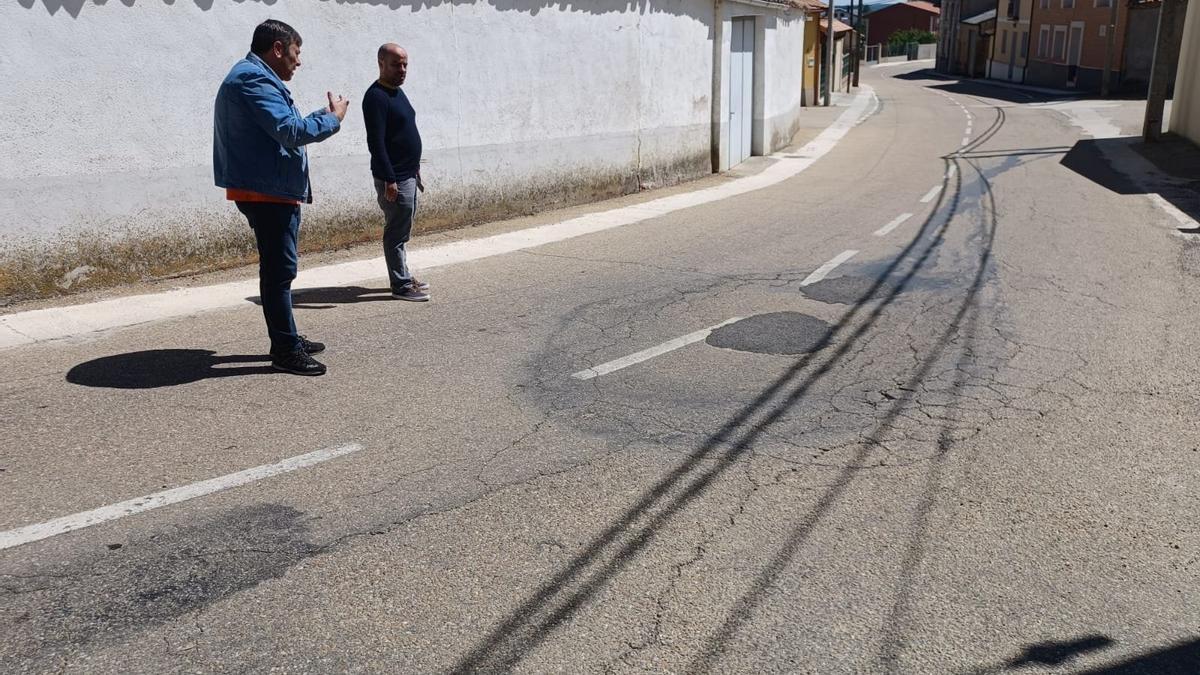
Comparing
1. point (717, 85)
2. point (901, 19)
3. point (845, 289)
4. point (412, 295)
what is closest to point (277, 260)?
point (412, 295)

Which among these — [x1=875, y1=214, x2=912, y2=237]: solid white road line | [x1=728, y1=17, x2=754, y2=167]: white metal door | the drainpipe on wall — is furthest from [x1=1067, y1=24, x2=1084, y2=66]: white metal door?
[x1=875, y1=214, x2=912, y2=237]: solid white road line

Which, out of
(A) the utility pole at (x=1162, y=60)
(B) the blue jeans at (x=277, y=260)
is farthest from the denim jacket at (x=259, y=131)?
(A) the utility pole at (x=1162, y=60)

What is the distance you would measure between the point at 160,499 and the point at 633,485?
83.5 inches

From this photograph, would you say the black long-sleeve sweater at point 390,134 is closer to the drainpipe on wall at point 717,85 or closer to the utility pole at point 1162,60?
the drainpipe on wall at point 717,85

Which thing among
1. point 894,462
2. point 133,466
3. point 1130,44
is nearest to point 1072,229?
point 894,462

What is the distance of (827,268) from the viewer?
9.24m

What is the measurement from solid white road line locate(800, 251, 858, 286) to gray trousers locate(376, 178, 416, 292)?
346cm

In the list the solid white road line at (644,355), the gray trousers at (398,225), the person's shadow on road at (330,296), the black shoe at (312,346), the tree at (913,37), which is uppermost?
the tree at (913,37)

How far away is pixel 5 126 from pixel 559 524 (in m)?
5.95

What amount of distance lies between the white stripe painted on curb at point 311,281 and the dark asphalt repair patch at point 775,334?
138 inches

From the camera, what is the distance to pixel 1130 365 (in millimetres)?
6391

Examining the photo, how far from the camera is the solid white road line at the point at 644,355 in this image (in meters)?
6.14

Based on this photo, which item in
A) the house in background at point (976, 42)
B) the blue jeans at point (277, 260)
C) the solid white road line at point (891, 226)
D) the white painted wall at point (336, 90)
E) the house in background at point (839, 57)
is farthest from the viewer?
the house in background at point (976, 42)

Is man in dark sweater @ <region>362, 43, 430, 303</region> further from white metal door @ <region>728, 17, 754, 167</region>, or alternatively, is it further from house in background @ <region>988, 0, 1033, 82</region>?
house in background @ <region>988, 0, 1033, 82</region>
